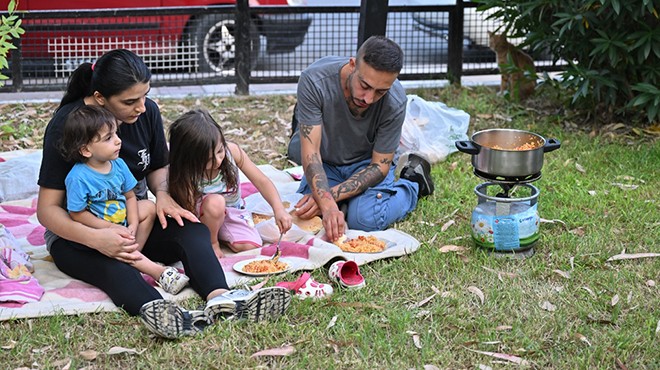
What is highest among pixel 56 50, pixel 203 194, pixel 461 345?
pixel 56 50

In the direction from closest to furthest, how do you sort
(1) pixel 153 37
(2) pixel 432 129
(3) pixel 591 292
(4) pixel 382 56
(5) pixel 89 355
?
(5) pixel 89 355 → (3) pixel 591 292 → (4) pixel 382 56 → (2) pixel 432 129 → (1) pixel 153 37

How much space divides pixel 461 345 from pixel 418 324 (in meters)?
0.26

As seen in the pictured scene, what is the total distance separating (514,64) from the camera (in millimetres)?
7887

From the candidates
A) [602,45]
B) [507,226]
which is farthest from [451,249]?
[602,45]

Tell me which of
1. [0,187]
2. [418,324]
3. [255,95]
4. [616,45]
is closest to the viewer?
[418,324]

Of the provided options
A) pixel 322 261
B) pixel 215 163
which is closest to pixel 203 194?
pixel 215 163

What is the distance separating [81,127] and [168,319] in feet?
3.24

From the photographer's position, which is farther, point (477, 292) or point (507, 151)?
point (507, 151)

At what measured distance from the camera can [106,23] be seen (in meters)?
7.87

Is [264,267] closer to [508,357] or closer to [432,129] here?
[508,357]

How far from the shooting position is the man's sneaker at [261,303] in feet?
12.7

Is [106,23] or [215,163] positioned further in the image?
[106,23]

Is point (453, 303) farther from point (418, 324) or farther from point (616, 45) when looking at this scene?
point (616, 45)

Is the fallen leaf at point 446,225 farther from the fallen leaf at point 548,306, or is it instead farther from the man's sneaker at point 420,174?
the fallen leaf at point 548,306
